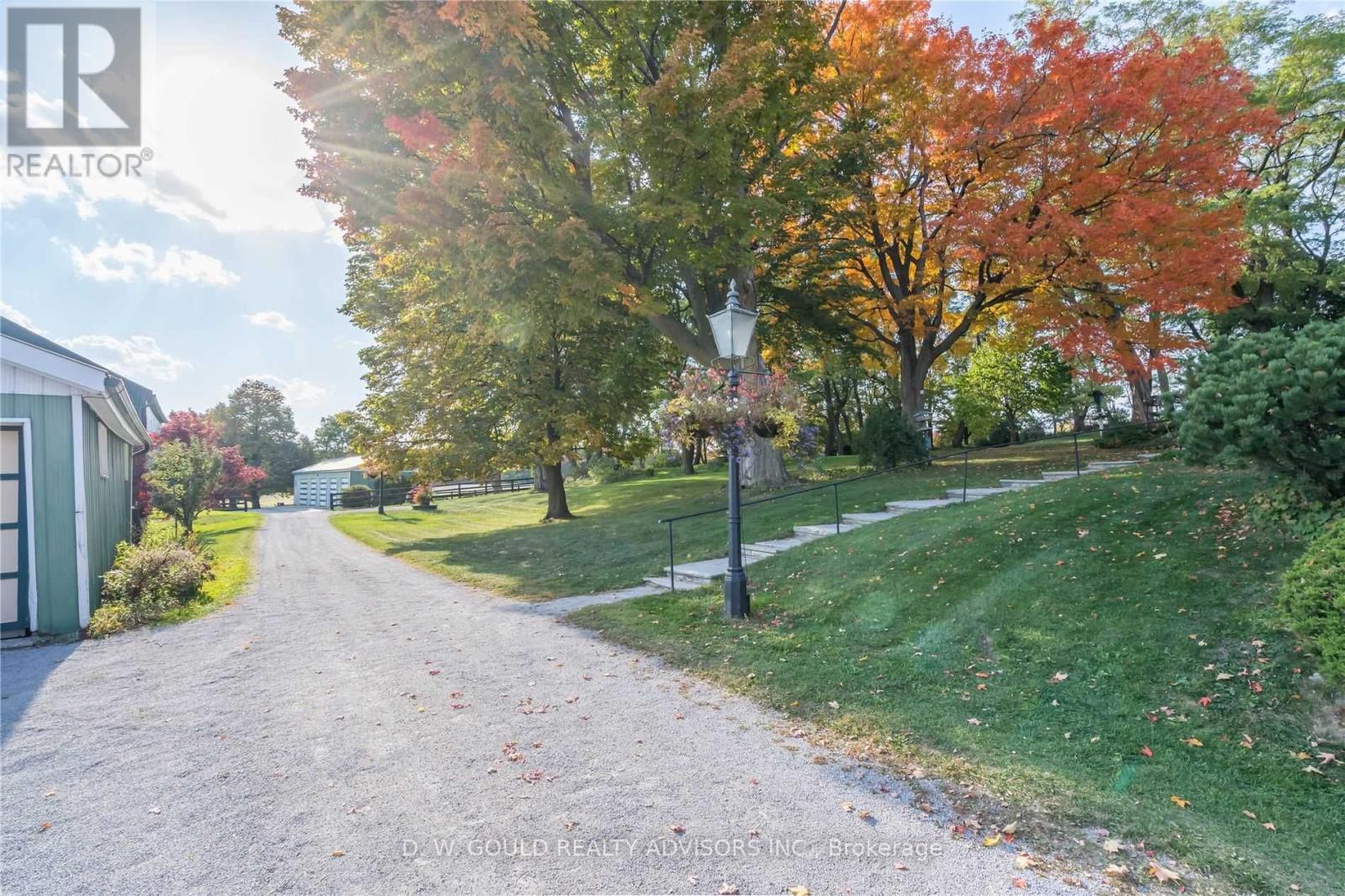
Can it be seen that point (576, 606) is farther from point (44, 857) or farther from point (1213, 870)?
Answer: point (1213, 870)

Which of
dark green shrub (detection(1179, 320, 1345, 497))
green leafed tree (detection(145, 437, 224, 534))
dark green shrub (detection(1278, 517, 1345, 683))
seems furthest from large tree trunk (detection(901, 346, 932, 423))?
green leafed tree (detection(145, 437, 224, 534))

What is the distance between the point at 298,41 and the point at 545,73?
461 centimetres

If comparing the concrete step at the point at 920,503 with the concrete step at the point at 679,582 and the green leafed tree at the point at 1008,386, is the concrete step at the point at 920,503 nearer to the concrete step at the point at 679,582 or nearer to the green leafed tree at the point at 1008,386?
the concrete step at the point at 679,582

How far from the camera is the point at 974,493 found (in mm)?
11102

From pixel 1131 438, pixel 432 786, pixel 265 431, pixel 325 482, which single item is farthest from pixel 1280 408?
pixel 265 431

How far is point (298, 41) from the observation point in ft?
35.5

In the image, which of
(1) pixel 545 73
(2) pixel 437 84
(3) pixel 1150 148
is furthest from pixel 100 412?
(3) pixel 1150 148

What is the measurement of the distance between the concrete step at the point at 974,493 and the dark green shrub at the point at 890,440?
3.80 m

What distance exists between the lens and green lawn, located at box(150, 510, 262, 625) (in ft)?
27.6

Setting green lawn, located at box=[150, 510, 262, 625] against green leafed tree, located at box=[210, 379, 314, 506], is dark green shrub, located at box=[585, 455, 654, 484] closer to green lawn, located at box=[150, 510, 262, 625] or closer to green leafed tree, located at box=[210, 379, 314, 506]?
green lawn, located at box=[150, 510, 262, 625]

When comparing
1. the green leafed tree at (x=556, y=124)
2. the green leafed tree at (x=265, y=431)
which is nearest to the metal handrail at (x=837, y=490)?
the green leafed tree at (x=556, y=124)

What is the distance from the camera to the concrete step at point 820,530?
9711 millimetres

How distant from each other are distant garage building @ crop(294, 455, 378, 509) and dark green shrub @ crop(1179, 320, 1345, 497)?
142 ft

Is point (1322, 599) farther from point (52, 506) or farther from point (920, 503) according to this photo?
point (52, 506)
